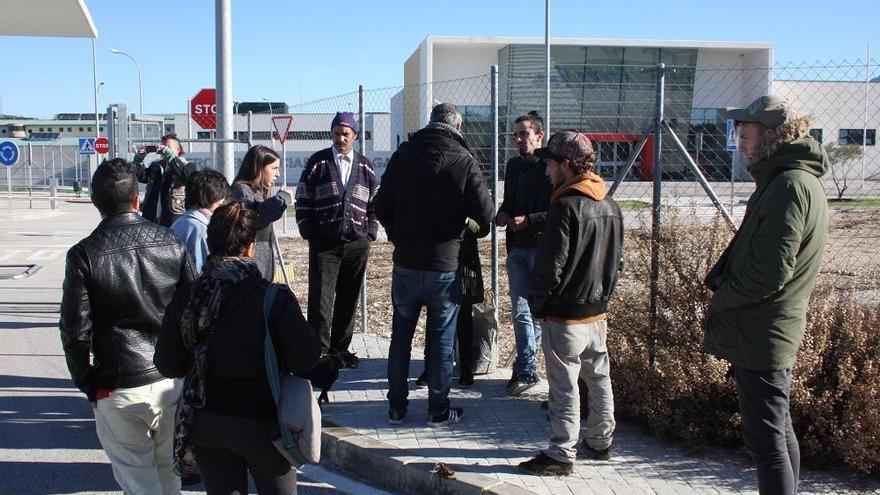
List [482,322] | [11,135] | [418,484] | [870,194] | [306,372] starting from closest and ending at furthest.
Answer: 1. [306,372]
2. [418,484]
3. [482,322]
4. [870,194]
5. [11,135]

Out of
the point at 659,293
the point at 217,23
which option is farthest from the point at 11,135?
the point at 659,293

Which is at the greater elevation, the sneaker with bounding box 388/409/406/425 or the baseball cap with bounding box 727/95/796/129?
the baseball cap with bounding box 727/95/796/129

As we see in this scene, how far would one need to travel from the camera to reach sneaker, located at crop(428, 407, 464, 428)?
5586mm

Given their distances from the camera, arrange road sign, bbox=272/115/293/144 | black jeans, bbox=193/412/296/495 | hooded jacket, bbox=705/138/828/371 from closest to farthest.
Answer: black jeans, bbox=193/412/296/495 < hooded jacket, bbox=705/138/828/371 < road sign, bbox=272/115/293/144

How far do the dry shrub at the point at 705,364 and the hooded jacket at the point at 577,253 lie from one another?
0.92 meters

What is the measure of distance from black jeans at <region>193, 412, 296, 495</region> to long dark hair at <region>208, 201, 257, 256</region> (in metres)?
0.65

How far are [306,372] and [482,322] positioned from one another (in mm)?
3436

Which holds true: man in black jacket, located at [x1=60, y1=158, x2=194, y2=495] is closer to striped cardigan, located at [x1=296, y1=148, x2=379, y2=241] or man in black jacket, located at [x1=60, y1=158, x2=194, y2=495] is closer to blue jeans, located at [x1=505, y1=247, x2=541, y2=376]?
striped cardigan, located at [x1=296, y1=148, x2=379, y2=241]

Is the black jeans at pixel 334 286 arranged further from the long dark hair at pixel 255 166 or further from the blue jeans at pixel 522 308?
the blue jeans at pixel 522 308

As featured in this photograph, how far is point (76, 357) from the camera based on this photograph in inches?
147

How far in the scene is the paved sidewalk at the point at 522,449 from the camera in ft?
14.9

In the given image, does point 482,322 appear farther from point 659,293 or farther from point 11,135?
point 11,135

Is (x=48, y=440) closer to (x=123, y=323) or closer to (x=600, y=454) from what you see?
(x=123, y=323)

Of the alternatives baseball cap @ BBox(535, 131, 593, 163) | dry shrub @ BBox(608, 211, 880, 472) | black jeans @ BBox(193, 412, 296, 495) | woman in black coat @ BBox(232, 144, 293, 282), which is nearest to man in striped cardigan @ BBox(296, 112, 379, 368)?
woman in black coat @ BBox(232, 144, 293, 282)
